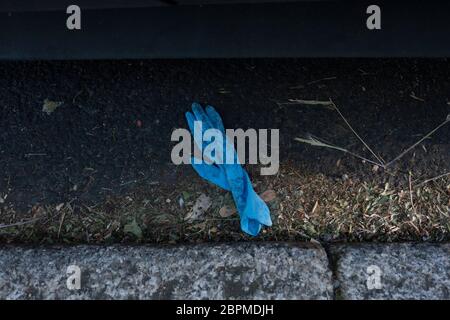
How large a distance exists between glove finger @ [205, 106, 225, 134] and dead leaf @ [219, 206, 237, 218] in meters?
0.38

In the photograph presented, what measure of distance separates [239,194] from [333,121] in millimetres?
596

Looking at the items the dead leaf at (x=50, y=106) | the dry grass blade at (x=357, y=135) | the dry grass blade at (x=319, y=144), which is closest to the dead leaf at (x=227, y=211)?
the dry grass blade at (x=319, y=144)

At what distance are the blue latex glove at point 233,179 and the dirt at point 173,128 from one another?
0.17ft

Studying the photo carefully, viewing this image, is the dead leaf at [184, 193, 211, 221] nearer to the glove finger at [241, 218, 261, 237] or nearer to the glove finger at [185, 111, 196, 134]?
the glove finger at [241, 218, 261, 237]

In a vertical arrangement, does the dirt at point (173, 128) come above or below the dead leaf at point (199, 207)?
above

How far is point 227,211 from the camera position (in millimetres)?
2203

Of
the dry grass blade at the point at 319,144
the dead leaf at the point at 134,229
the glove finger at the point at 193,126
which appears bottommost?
the dead leaf at the point at 134,229

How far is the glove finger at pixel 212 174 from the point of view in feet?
7.32

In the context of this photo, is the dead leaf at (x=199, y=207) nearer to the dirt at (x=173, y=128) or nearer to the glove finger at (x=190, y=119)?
the dirt at (x=173, y=128)

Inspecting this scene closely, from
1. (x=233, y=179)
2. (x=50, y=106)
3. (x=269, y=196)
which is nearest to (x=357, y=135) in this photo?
(x=269, y=196)

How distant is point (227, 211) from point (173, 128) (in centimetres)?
50

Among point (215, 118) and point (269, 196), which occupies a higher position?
point (215, 118)

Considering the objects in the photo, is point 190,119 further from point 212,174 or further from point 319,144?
point 319,144

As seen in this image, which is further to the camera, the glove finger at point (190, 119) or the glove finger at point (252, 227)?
the glove finger at point (190, 119)
